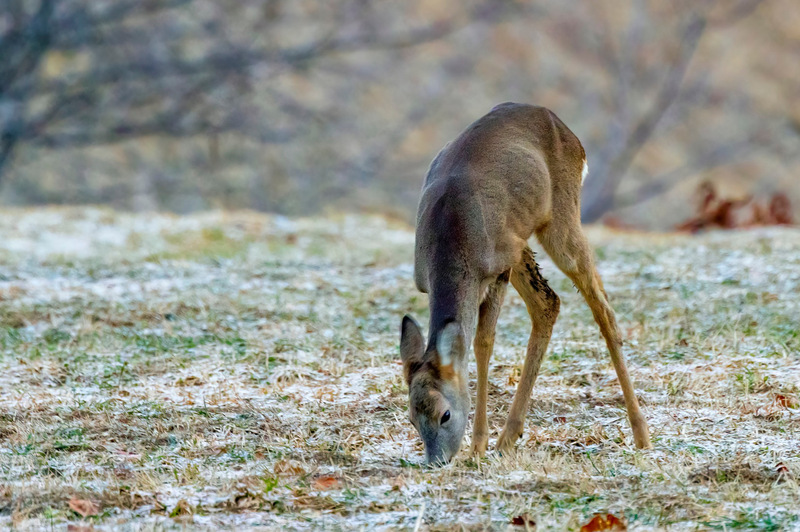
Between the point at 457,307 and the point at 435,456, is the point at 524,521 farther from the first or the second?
the point at 457,307

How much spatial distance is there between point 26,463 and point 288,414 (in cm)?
138

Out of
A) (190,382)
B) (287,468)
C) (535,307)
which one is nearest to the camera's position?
(287,468)

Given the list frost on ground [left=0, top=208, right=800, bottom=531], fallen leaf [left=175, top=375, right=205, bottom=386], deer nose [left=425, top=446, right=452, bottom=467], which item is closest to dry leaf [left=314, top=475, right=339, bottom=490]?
frost on ground [left=0, top=208, right=800, bottom=531]

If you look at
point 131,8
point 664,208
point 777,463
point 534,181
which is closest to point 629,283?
point 534,181

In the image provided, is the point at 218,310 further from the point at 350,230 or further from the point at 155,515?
the point at 350,230

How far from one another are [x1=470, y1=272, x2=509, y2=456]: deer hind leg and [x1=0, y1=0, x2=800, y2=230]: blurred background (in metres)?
15.3

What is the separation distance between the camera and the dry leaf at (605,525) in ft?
12.0

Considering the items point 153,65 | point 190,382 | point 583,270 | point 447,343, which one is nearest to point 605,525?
point 447,343

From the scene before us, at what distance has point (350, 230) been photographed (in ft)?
44.6

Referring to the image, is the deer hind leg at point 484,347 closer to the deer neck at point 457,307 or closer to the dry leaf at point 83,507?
the deer neck at point 457,307

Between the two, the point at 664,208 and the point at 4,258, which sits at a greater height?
the point at 664,208

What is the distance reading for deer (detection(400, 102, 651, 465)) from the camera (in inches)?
180

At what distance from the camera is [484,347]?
200 inches

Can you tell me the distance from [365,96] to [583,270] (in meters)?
21.3
